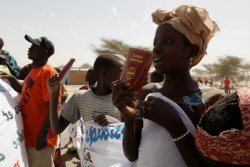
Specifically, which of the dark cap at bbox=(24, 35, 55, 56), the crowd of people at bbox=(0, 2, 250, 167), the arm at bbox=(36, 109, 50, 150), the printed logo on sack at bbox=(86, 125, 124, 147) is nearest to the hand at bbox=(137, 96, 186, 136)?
the crowd of people at bbox=(0, 2, 250, 167)

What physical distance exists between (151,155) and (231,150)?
63 cm

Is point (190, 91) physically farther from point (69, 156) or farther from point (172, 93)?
point (69, 156)

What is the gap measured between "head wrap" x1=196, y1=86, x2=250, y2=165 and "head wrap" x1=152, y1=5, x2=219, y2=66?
634 mm

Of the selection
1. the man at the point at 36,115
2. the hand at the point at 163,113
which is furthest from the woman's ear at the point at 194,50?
the man at the point at 36,115

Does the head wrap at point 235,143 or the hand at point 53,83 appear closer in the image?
the head wrap at point 235,143

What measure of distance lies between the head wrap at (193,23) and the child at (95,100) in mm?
968

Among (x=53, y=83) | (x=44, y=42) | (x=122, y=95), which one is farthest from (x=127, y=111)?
(x=44, y=42)

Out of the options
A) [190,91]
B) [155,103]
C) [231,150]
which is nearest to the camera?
[231,150]

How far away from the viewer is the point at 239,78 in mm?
47375

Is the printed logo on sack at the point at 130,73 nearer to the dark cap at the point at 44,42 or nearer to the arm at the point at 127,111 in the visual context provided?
the arm at the point at 127,111

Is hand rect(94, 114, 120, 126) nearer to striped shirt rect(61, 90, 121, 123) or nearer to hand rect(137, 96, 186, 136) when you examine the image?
striped shirt rect(61, 90, 121, 123)

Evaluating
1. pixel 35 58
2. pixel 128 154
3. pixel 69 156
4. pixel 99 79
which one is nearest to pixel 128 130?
pixel 128 154

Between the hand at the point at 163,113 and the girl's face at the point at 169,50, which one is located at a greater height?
the girl's face at the point at 169,50

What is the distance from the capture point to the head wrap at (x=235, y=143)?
2.53ft
